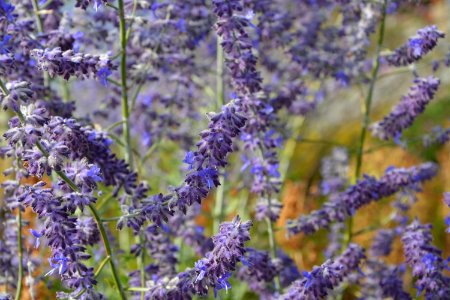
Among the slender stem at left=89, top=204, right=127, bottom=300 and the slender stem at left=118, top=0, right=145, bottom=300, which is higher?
the slender stem at left=118, top=0, right=145, bottom=300

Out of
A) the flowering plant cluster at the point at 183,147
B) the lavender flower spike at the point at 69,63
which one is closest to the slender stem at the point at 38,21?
the flowering plant cluster at the point at 183,147

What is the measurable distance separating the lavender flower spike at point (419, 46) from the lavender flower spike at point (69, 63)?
1476 mm

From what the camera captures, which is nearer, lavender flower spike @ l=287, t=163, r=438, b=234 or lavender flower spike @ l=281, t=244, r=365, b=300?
lavender flower spike @ l=281, t=244, r=365, b=300

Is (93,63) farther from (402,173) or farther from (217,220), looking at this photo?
(217,220)

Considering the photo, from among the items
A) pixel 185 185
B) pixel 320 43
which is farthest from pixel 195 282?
pixel 320 43

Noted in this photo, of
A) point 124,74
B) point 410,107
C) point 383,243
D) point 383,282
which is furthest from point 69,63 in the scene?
point 383,243

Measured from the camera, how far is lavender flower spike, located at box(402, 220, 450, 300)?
3041 millimetres

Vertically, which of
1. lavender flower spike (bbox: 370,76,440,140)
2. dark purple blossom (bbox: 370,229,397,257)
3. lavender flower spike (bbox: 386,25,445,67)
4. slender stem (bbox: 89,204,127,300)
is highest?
lavender flower spike (bbox: 386,25,445,67)

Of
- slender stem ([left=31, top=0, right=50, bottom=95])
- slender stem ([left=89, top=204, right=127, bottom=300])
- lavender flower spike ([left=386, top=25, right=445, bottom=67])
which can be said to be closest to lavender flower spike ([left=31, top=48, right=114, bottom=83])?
slender stem ([left=89, top=204, right=127, bottom=300])

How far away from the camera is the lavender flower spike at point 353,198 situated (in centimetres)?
→ 355

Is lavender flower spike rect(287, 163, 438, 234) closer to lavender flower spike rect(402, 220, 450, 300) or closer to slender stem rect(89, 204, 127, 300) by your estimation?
lavender flower spike rect(402, 220, 450, 300)

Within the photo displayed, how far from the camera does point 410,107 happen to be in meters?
3.56

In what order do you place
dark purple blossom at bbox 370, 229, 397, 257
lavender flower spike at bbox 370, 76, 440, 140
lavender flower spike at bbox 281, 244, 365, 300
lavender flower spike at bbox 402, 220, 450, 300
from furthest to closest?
dark purple blossom at bbox 370, 229, 397, 257
lavender flower spike at bbox 370, 76, 440, 140
lavender flower spike at bbox 402, 220, 450, 300
lavender flower spike at bbox 281, 244, 365, 300

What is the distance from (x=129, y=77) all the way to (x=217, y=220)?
1.39 m
